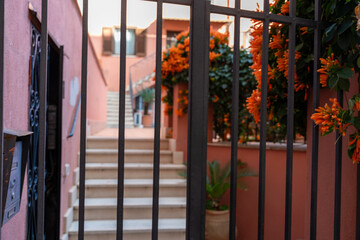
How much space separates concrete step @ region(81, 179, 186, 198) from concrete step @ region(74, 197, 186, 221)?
10 cm

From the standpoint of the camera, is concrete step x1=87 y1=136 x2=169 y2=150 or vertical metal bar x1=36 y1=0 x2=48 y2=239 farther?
concrete step x1=87 y1=136 x2=169 y2=150

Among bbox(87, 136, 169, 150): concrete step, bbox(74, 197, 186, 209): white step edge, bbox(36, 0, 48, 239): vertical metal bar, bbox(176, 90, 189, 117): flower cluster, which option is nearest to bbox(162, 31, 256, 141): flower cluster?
bbox(176, 90, 189, 117): flower cluster

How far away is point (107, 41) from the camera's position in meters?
14.1

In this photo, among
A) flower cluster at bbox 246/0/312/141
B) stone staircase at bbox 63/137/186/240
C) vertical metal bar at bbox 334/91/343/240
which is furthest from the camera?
stone staircase at bbox 63/137/186/240

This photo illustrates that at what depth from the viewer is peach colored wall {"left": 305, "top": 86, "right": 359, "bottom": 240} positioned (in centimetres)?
159

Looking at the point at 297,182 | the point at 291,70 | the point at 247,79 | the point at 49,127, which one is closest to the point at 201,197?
the point at 291,70

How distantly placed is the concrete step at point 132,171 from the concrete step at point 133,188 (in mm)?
94

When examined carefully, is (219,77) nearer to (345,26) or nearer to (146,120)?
(345,26)

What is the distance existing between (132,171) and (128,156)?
429mm

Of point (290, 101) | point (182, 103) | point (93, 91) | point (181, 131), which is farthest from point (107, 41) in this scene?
point (290, 101)

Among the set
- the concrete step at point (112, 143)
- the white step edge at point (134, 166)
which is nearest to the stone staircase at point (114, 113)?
the concrete step at point (112, 143)

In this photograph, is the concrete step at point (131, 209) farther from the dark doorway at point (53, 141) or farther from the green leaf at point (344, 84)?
the green leaf at point (344, 84)

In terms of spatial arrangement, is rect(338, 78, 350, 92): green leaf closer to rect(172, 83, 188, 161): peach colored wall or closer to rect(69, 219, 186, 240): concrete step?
rect(69, 219, 186, 240): concrete step

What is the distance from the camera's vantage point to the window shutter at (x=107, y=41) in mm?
14102
